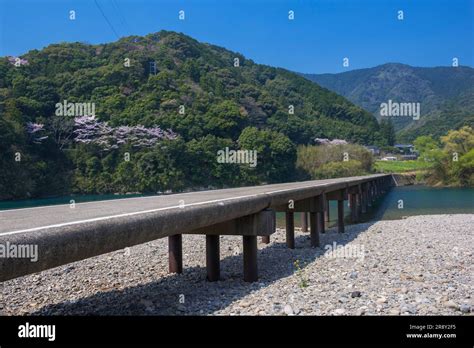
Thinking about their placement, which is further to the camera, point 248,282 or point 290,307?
point 248,282

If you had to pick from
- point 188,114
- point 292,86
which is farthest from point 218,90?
point 292,86

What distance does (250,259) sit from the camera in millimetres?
8773

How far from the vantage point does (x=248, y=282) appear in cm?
872

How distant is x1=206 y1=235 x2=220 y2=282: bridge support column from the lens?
898cm

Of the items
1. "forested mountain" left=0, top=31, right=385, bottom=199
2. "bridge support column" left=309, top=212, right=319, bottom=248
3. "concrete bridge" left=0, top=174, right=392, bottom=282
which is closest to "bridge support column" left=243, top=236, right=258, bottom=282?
"concrete bridge" left=0, top=174, right=392, bottom=282

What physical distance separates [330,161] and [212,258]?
60083 millimetres

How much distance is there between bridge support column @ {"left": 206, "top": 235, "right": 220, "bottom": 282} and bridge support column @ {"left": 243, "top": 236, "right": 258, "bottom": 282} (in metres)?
0.61

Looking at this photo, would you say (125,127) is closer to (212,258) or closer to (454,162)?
(454,162)

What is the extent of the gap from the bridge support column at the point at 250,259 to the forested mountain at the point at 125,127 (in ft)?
96.6

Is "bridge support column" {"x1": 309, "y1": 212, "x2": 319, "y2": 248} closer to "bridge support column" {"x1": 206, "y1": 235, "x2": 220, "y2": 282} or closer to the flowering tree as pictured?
"bridge support column" {"x1": 206, "y1": 235, "x2": 220, "y2": 282}

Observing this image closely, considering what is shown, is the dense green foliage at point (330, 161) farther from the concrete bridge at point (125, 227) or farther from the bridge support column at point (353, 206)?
the concrete bridge at point (125, 227)

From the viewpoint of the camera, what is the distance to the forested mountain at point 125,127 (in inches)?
2046
